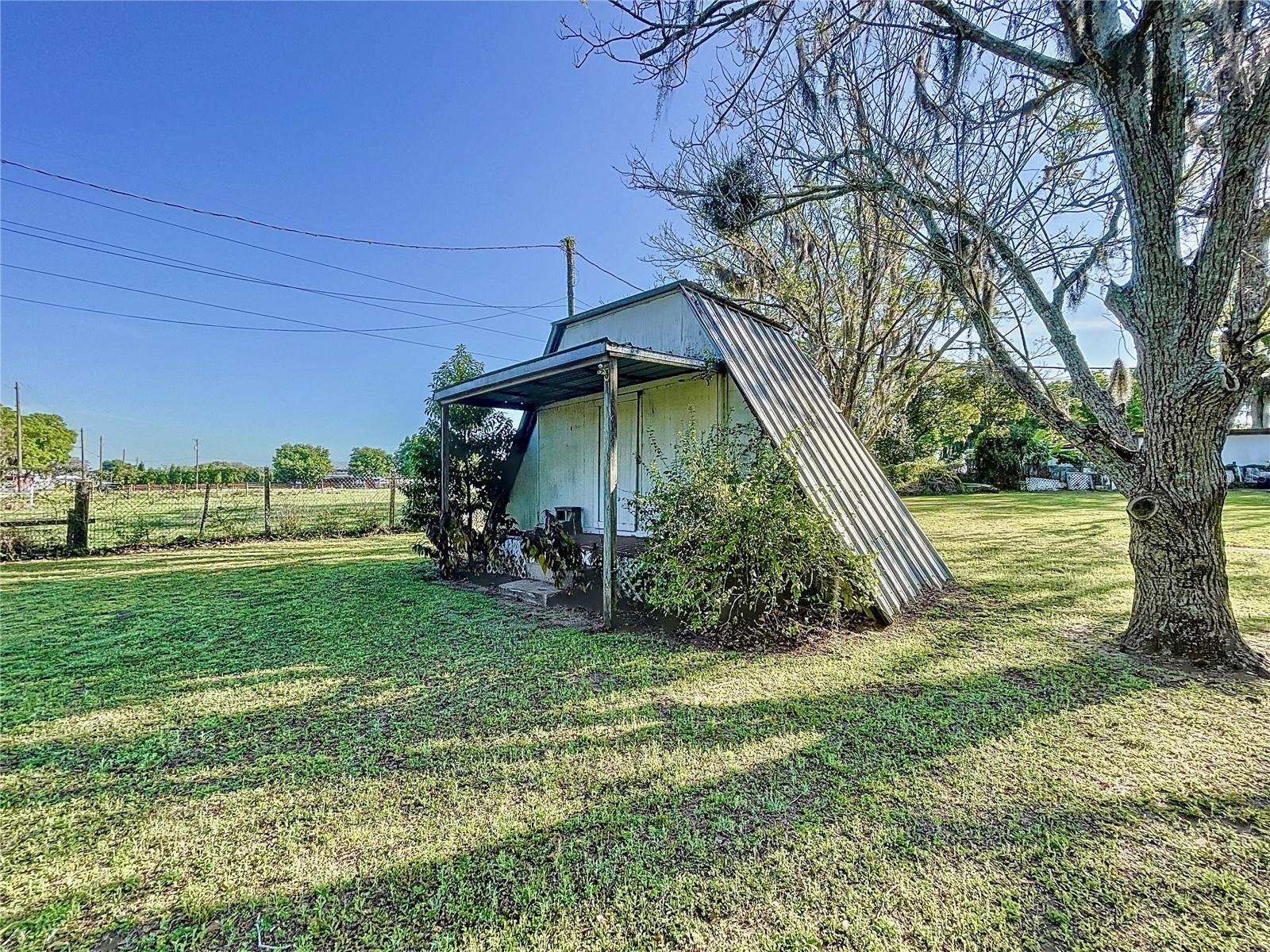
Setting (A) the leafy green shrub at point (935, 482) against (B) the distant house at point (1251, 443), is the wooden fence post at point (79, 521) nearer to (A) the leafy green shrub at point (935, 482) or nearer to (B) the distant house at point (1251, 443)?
(A) the leafy green shrub at point (935, 482)

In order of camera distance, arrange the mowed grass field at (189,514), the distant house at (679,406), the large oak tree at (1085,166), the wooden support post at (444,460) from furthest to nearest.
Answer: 1. the mowed grass field at (189,514)
2. the wooden support post at (444,460)
3. the distant house at (679,406)
4. the large oak tree at (1085,166)

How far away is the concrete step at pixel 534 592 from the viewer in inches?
222

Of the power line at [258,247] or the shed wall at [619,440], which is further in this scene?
the power line at [258,247]

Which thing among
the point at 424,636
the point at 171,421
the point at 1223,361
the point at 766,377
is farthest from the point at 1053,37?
the point at 171,421

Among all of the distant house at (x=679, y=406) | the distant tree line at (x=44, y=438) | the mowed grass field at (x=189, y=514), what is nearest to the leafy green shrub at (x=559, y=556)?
the distant house at (x=679, y=406)

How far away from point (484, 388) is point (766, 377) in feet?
10.8

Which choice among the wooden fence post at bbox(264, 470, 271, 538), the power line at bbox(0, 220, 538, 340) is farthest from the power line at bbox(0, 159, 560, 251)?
the wooden fence post at bbox(264, 470, 271, 538)

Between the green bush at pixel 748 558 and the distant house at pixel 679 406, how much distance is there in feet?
1.16

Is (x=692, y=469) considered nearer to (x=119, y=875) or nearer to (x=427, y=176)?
(x=119, y=875)

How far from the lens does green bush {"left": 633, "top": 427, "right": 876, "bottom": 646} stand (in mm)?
4223

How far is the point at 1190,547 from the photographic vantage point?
371cm

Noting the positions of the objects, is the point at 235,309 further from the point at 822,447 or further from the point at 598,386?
the point at 822,447

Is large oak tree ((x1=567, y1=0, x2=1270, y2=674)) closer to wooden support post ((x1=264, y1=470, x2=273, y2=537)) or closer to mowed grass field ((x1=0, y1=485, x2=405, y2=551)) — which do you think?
wooden support post ((x1=264, y1=470, x2=273, y2=537))

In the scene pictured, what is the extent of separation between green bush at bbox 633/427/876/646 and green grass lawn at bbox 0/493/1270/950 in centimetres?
34
